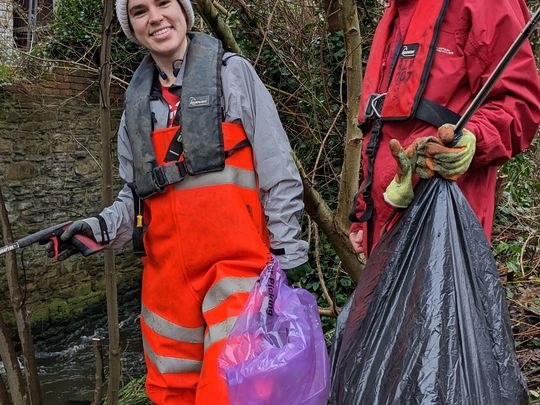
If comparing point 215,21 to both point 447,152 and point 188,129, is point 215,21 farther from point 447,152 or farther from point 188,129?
point 447,152

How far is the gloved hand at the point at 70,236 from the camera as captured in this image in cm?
212

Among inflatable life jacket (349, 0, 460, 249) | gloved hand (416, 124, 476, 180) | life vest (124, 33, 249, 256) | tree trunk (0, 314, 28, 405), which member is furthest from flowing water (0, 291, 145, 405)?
gloved hand (416, 124, 476, 180)

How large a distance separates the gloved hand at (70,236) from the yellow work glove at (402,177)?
3.48 feet

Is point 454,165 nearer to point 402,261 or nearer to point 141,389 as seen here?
point 402,261

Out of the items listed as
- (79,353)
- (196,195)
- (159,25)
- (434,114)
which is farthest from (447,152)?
(79,353)

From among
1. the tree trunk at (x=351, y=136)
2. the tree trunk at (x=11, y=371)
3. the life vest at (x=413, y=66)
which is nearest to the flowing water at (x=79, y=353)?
the tree trunk at (x=11, y=371)

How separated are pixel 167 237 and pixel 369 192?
0.68m

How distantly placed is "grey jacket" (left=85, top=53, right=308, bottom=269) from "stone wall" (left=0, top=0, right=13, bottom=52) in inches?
245

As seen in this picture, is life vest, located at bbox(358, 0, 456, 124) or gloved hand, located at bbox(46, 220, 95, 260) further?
gloved hand, located at bbox(46, 220, 95, 260)

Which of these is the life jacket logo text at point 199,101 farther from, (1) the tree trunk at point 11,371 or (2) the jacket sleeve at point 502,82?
(1) the tree trunk at point 11,371

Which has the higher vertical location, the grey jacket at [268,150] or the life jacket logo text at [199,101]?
the life jacket logo text at [199,101]

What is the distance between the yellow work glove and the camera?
1586 millimetres

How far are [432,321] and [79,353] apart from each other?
7201 millimetres

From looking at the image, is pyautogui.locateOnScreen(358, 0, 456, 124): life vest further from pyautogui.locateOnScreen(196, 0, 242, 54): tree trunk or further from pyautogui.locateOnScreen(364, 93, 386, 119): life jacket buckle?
pyautogui.locateOnScreen(196, 0, 242, 54): tree trunk
